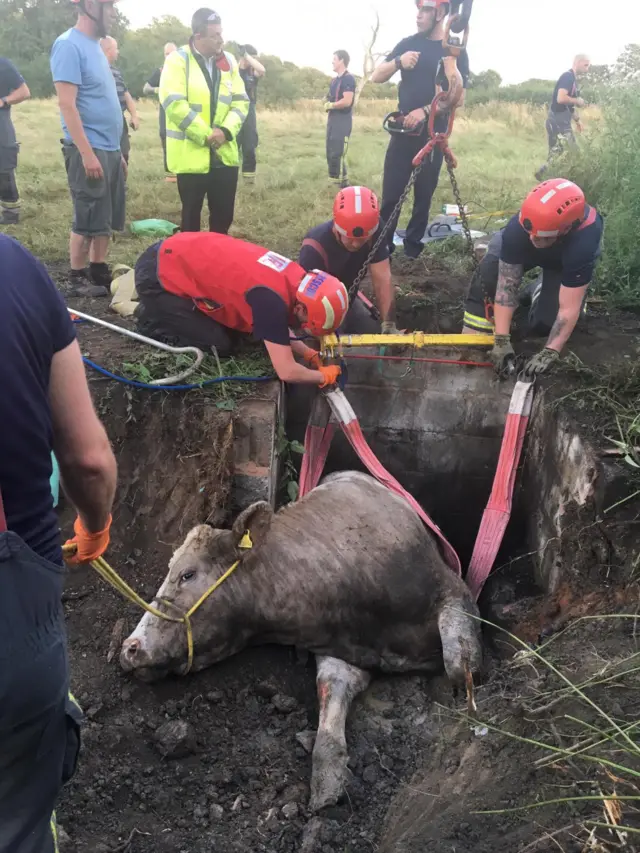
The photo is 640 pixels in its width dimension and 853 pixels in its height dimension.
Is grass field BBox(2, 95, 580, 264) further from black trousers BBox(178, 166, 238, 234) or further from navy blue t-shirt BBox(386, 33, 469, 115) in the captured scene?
navy blue t-shirt BBox(386, 33, 469, 115)

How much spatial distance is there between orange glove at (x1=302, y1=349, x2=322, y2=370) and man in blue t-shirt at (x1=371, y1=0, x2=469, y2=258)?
2.07m

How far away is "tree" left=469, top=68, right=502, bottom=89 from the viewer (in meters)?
33.4

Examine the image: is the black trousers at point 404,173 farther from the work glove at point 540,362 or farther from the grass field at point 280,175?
the work glove at point 540,362

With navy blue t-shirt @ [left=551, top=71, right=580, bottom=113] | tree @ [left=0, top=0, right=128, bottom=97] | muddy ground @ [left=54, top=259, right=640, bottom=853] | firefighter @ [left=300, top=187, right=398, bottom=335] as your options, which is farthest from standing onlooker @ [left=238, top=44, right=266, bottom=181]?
tree @ [left=0, top=0, right=128, bottom=97]

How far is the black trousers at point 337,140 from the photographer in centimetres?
1155

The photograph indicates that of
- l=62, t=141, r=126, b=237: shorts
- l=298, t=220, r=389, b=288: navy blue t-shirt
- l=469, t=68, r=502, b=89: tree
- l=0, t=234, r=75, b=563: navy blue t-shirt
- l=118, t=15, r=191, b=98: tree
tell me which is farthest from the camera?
l=469, t=68, r=502, b=89: tree

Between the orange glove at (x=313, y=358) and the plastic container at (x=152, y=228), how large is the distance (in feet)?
14.5

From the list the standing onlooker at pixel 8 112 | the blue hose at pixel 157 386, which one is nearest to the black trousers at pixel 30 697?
the blue hose at pixel 157 386

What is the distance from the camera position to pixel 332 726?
11.6ft

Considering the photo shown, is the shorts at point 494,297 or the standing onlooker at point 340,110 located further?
the standing onlooker at point 340,110

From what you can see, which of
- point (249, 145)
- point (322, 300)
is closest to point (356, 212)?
point (322, 300)

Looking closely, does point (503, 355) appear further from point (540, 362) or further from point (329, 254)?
point (329, 254)

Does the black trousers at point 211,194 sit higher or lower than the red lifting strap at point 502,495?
higher

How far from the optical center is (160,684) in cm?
365
